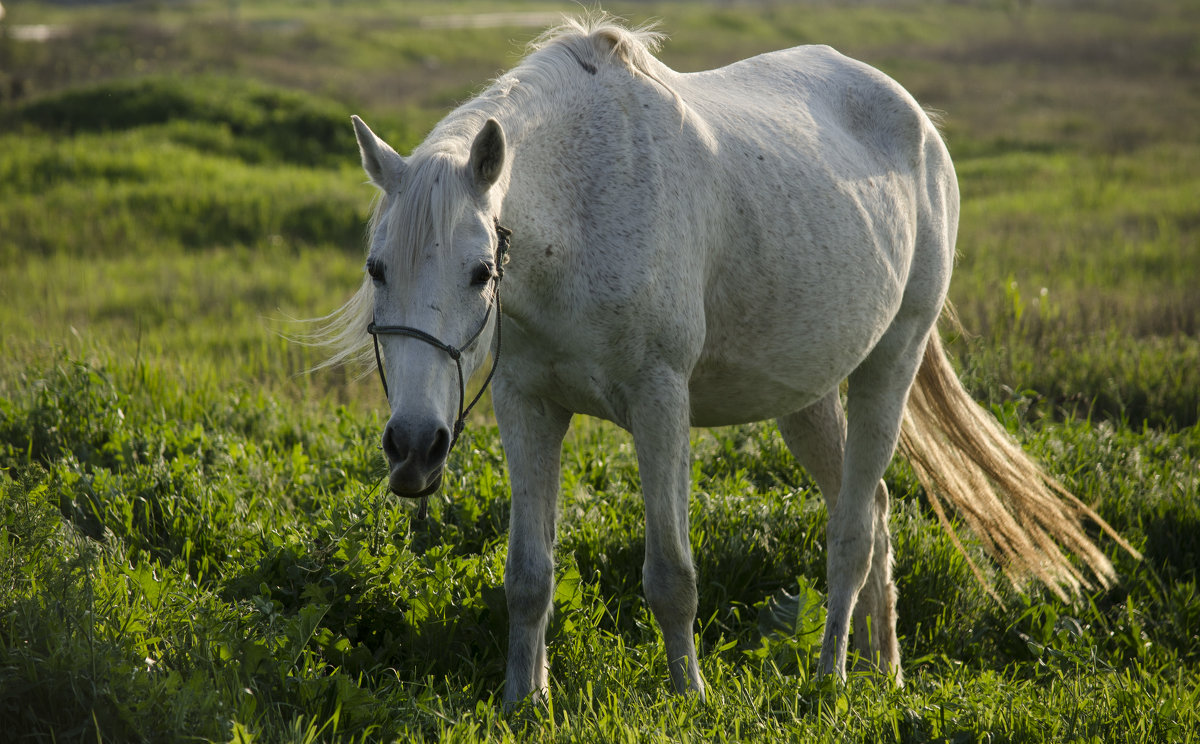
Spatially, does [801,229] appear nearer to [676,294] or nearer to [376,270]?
[676,294]

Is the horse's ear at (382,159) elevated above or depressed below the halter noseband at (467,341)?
above

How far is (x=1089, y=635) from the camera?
12.4ft

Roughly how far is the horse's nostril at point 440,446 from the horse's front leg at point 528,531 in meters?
0.85

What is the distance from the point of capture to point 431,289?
2.30 m

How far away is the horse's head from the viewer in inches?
88.0

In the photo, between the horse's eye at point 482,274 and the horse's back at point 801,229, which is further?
the horse's back at point 801,229

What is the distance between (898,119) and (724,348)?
142 cm

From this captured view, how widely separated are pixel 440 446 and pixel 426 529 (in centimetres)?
192

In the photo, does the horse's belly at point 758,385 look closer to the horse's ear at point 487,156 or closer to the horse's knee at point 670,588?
the horse's knee at point 670,588

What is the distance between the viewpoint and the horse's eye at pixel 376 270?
91.6 inches

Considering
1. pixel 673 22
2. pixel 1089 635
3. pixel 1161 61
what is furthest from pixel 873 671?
pixel 673 22

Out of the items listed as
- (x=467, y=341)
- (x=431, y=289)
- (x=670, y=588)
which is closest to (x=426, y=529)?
(x=670, y=588)

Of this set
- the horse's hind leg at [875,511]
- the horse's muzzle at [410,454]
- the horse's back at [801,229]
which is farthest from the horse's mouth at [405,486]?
the horse's hind leg at [875,511]

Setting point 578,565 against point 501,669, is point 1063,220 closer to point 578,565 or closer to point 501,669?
point 578,565
